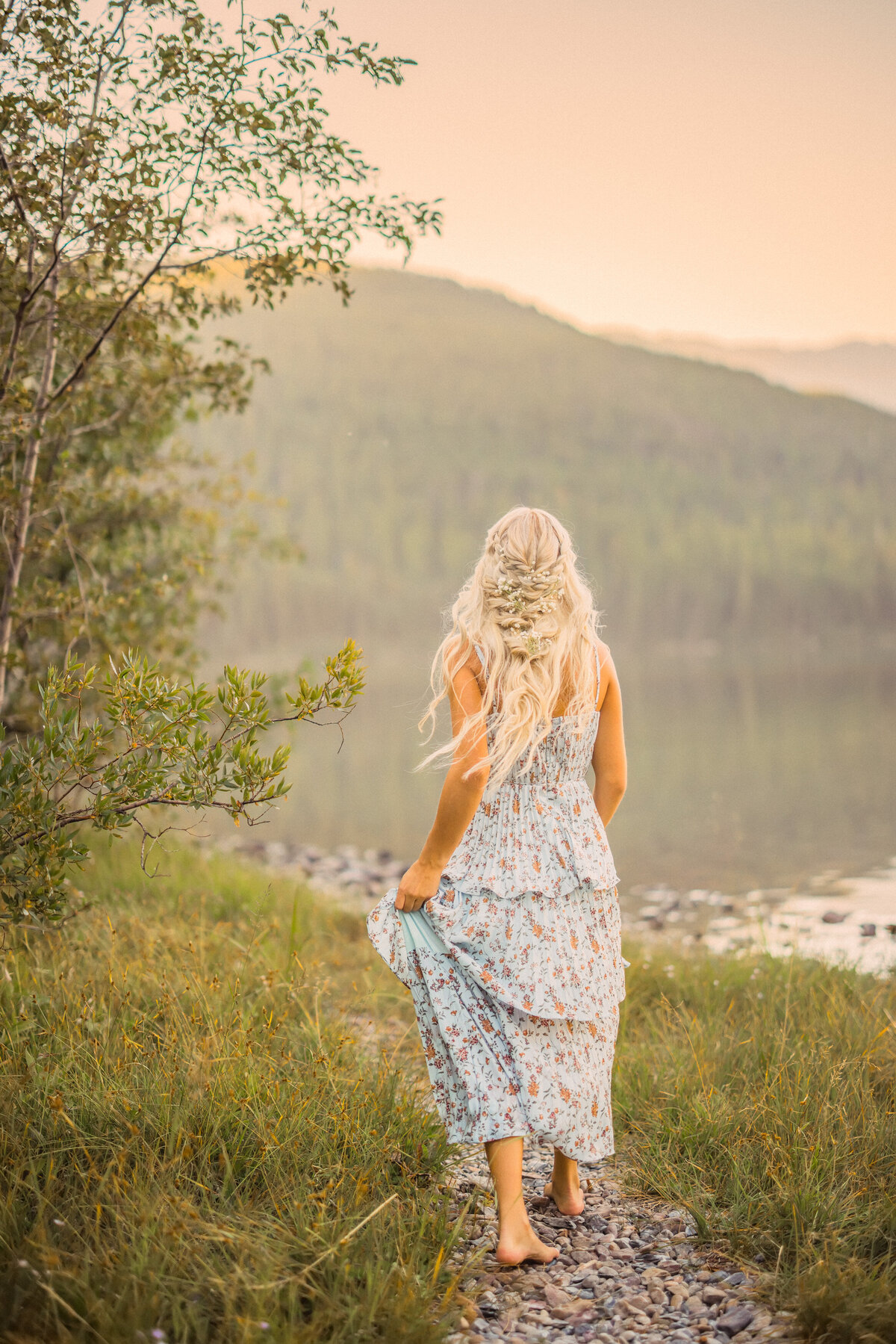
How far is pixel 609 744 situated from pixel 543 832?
0.43 meters

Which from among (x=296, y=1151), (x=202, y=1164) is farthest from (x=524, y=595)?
(x=202, y=1164)

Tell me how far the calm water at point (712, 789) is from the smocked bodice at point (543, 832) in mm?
3015

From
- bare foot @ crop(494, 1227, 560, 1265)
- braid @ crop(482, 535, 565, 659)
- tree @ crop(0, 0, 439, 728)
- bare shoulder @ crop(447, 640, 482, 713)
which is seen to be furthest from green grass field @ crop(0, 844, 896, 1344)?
braid @ crop(482, 535, 565, 659)

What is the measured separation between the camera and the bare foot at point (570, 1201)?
3412mm

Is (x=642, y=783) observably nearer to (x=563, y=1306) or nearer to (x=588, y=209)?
(x=563, y=1306)

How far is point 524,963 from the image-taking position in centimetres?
329

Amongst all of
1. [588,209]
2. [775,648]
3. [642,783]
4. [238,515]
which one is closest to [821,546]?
[775,648]

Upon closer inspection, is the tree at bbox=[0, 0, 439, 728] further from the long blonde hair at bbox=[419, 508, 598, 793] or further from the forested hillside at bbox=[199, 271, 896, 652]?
the forested hillside at bbox=[199, 271, 896, 652]

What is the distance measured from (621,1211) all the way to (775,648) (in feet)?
267

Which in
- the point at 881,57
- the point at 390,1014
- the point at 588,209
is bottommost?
the point at 390,1014

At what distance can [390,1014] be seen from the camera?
5.53 meters

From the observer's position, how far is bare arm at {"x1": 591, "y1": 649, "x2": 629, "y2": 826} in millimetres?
3520

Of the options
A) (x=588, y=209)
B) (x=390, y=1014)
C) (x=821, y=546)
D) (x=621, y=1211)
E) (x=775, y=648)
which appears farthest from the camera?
(x=821, y=546)

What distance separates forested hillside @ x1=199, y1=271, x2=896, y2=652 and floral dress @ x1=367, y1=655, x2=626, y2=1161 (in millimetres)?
75733
